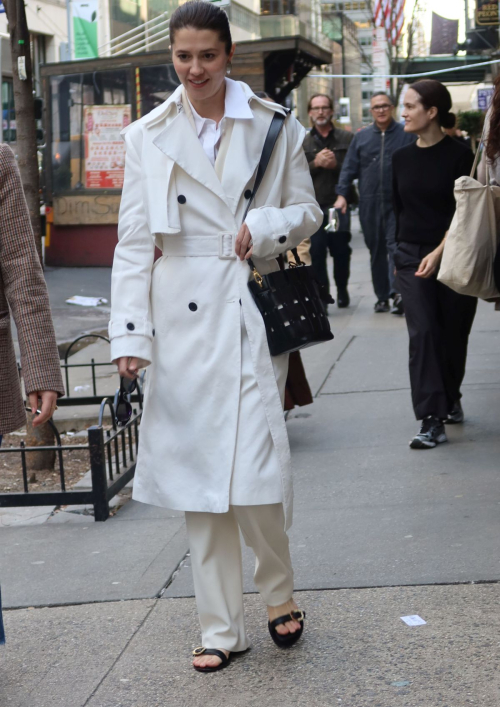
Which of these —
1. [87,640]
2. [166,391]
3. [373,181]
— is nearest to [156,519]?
[87,640]

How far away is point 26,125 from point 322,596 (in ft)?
11.8

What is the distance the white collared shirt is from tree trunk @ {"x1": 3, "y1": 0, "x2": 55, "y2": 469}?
117 inches

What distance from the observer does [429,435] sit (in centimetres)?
579

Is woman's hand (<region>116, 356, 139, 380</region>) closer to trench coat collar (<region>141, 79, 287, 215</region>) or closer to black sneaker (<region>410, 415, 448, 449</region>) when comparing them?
trench coat collar (<region>141, 79, 287, 215</region>)

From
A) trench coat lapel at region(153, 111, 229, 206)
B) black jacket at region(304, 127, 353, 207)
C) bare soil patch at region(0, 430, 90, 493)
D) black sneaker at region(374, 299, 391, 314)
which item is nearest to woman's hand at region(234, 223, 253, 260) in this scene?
trench coat lapel at region(153, 111, 229, 206)

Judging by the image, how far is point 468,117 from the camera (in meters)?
24.1

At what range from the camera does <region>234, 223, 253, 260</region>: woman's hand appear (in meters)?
3.13

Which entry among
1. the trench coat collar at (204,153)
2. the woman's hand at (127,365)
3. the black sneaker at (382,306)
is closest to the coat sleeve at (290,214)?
the trench coat collar at (204,153)

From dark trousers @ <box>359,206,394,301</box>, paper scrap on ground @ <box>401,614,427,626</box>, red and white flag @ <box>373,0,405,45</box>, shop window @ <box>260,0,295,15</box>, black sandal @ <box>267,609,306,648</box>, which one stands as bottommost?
paper scrap on ground @ <box>401,614,427,626</box>

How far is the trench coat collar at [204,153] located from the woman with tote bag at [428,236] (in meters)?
2.53

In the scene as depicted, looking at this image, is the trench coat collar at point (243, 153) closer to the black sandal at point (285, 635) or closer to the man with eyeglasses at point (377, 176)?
the black sandal at point (285, 635)

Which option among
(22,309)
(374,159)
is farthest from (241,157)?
(374,159)

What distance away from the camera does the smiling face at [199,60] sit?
122 inches

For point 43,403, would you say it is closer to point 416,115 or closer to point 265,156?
point 265,156
